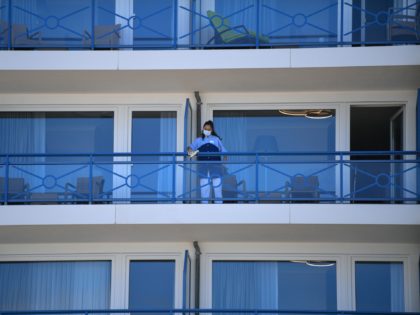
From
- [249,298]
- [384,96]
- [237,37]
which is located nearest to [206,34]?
[237,37]

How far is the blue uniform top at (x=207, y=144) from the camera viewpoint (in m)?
19.9

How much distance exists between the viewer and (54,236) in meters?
20.0

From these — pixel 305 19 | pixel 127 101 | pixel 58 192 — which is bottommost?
→ pixel 58 192

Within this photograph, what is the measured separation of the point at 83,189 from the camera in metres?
19.8

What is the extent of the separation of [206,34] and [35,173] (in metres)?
3.68

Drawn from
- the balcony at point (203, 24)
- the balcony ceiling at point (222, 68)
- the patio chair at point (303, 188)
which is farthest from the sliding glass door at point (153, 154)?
the patio chair at point (303, 188)

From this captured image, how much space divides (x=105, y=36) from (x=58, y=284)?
419 centimetres

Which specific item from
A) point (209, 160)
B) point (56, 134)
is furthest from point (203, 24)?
point (56, 134)

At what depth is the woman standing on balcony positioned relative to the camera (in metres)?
19.3

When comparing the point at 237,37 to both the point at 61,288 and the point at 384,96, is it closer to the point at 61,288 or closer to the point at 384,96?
the point at 384,96

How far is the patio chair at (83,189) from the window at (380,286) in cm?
441

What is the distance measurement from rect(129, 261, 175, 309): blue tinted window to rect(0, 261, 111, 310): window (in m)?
0.43

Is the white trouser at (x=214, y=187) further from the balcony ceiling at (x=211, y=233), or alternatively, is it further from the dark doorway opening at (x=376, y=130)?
the dark doorway opening at (x=376, y=130)

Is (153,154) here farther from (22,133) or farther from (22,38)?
(22,38)
